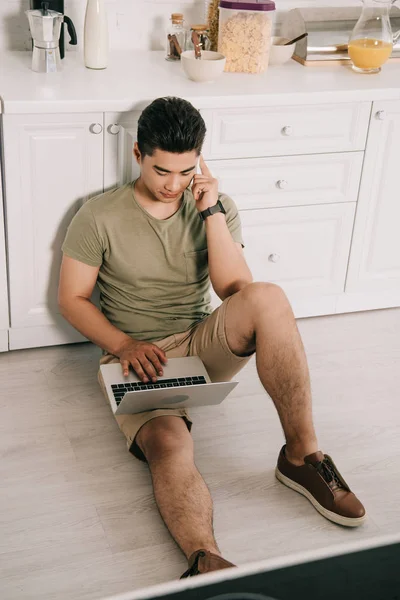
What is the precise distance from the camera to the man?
77.5 inches

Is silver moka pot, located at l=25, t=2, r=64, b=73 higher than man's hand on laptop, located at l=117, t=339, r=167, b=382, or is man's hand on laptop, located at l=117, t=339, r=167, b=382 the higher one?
silver moka pot, located at l=25, t=2, r=64, b=73

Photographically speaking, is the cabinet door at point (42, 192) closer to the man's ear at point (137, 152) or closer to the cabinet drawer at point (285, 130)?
the man's ear at point (137, 152)

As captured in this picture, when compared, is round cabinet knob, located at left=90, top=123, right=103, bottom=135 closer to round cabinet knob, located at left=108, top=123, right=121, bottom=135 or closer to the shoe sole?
round cabinet knob, located at left=108, top=123, right=121, bottom=135

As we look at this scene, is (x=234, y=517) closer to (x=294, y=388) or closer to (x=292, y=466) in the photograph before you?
(x=292, y=466)

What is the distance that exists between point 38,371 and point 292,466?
909mm

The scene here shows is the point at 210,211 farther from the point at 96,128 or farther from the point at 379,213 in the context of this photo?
the point at 379,213

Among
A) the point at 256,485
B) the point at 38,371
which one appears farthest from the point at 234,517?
the point at 38,371

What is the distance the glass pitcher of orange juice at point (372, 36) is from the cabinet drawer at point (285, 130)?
0.20 metres

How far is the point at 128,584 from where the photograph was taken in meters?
1.78

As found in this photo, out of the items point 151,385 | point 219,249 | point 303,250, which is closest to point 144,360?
point 151,385

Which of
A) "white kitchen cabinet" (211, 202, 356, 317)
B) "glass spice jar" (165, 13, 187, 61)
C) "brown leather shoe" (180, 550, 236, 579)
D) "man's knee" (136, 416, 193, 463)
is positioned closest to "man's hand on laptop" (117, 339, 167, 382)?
"man's knee" (136, 416, 193, 463)

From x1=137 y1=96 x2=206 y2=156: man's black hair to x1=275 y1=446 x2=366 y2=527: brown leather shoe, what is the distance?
0.88 m

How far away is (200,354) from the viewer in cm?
218

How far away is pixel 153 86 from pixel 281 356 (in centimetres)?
98
